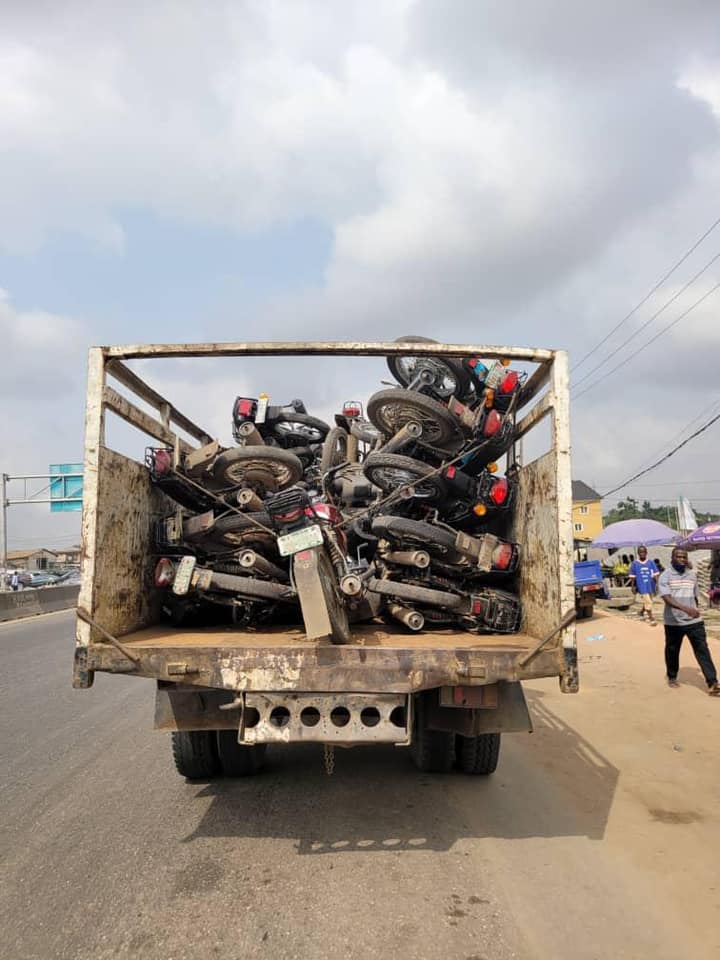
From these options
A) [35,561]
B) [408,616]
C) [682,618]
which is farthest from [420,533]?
[35,561]

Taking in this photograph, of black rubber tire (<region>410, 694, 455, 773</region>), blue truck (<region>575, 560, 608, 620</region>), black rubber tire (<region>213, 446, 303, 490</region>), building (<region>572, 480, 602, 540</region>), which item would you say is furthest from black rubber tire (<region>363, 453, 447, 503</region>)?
building (<region>572, 480, 602, 540</region>)

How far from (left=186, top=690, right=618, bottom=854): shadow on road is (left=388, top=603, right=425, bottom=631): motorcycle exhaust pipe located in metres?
1.15

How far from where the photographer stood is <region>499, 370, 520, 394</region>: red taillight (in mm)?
5000

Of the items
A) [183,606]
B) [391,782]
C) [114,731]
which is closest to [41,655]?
[114,731]

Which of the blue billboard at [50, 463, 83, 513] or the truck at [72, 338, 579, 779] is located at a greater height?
the blue billboard at [50, 463, 83, 513]

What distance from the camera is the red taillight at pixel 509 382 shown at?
197 inches

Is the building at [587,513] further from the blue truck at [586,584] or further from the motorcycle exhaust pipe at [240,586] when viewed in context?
the motorcycle exhaust pipe at [240,586]

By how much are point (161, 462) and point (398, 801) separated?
2863mm

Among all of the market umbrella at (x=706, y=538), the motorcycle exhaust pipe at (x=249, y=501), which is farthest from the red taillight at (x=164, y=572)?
the market umbrella at (x=706, y=538)

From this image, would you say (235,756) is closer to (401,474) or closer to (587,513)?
(401,474)

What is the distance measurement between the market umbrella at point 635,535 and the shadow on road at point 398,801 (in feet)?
56.1

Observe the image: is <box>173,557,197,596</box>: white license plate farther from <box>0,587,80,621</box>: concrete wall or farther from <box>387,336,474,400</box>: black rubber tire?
<box>0,587,80,621</box>: concrete wall

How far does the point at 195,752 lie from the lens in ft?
15.4

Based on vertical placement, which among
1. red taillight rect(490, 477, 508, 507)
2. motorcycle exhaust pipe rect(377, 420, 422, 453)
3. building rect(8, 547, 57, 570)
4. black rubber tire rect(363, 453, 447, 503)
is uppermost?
motorcycle exhaust pipe rect(377, 420, 422, 453)
